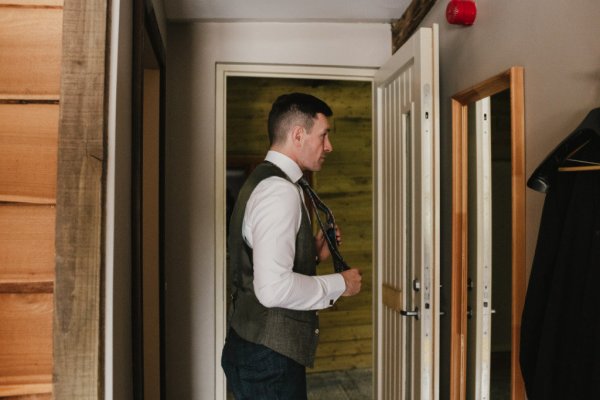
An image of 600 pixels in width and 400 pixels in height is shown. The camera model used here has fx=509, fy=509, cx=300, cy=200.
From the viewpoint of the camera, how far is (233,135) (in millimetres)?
4531

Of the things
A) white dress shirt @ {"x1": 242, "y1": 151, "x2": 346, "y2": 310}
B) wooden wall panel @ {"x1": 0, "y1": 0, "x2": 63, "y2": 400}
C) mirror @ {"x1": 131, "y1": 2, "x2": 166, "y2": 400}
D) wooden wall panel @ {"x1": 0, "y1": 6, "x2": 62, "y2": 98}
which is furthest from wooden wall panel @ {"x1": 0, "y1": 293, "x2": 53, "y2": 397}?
mirror @ {"x1": 131, "y1": 2, "x2": 166, "y2": 400}

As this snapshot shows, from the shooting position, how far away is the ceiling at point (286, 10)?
8.62ft

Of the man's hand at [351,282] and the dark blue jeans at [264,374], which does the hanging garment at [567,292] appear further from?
the dark blue jeans at [264,374]

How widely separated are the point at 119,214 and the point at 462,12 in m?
1.53

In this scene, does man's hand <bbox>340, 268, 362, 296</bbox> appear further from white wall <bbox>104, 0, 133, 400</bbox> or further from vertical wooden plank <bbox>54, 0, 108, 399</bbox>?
vertical wooden plank <bbox>54, 0, 108, 399</bbox>

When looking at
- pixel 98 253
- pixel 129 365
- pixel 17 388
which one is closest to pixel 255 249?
pixel 129 365

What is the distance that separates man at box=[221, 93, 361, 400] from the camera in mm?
1620

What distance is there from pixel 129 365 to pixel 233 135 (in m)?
3.19

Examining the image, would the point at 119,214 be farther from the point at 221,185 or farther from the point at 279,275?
the point at 221,185

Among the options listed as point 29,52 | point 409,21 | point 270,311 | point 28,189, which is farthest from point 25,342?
point 409,21

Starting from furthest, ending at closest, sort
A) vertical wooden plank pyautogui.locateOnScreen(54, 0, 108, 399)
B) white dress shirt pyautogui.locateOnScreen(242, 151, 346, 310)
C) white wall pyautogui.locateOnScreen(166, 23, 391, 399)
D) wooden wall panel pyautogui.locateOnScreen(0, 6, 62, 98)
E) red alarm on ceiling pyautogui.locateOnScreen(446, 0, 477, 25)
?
1. white wall pyautogui.locateOnScreen(166, 23, 391, 399)
2. red alarm on ceiling pyautogui.locateOnScreen(446, 0, 477, 25)
3. white dress shirt pyautogui.locateOnScreen(242, 151, 346, 310)
4. wooden wall panel pyautogui.locateOnScreen(0, 6, 62, 98)
5. vertical wooden plank pyautogui.locateOnScreen(54, 0, 108, 399)

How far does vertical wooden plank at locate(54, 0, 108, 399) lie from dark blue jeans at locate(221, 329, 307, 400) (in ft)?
2.39

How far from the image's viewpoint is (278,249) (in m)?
1.61

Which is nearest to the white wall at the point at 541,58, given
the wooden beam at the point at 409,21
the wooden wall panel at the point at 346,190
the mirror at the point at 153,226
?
the wooden beam at the point at 409,21
